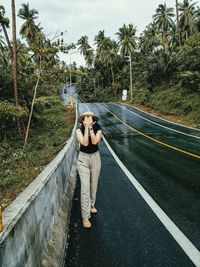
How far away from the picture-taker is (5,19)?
22.8 metres

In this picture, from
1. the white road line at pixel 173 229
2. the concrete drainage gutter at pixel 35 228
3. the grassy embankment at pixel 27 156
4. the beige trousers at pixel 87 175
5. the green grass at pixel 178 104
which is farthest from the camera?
the green grass at pixel 178 104

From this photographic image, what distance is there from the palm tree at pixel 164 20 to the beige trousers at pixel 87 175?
191 feet

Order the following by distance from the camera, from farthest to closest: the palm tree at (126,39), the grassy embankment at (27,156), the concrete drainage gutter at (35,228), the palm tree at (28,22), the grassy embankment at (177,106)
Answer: the palm tree at (126,39) < the palm tree at (28,22) < the grassy embankment at (177,106) < the grassy embankment at (27,156) < the concrete drainage gutter at (35,228)

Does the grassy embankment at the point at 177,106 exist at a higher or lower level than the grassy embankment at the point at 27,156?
higher

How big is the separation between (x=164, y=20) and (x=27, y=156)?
5262 centimetres

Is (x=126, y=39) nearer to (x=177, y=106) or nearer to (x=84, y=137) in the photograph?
(x=177, y=106)

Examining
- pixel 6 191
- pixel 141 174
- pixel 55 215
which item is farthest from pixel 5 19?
pixel 55 215

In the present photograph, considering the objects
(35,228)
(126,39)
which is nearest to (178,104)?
(35,228)

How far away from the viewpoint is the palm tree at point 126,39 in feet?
228

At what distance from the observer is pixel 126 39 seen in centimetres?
6931

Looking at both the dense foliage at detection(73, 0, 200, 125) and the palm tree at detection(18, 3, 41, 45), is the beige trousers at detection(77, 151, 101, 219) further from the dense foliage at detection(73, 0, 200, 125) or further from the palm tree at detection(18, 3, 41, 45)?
the palm tree at detection(18, 3, 41, 45)

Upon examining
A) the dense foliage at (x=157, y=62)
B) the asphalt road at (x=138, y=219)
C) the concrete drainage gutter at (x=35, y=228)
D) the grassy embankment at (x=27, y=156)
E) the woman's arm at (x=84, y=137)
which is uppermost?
the dense foliage at (x=157, y=62)

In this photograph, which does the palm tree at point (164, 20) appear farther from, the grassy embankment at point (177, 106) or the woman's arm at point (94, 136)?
the woman's arm at point (94, 136)

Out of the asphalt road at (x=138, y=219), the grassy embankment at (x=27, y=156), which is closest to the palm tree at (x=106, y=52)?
the grassy embankment at (x=27, y=156)
